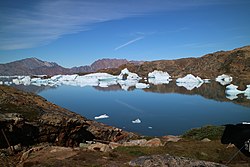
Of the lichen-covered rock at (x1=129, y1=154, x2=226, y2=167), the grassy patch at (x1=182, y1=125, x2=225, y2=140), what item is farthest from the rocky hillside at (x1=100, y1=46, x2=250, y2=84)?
Result: the lichen-covered rock at (x1=129, y1=154, x2=226, y2=167)

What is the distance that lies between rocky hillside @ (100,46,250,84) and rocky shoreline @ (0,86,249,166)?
11208cm

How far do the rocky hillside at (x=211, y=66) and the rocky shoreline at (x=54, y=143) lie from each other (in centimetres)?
11208

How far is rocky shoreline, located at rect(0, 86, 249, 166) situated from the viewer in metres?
9.15

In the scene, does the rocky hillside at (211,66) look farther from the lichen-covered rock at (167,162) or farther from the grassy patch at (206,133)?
the lichen-covered rock at (167,162)

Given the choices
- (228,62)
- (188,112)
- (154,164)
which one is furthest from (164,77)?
(154,164)

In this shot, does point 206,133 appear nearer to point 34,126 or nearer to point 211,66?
point 34,126

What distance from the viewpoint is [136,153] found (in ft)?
37.4

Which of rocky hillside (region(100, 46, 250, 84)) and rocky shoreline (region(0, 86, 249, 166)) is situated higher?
rocky hillside (region(100, 46, 250, 84))

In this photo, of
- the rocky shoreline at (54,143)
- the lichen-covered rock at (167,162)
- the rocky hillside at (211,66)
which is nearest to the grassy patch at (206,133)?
the rocky shoreline at (54,143)

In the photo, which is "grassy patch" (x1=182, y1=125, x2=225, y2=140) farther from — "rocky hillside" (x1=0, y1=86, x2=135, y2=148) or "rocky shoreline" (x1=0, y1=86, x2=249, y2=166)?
"rocky hillside" (x1=0, y1=86, x2=135, y2=148)

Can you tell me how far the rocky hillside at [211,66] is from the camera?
134 metres

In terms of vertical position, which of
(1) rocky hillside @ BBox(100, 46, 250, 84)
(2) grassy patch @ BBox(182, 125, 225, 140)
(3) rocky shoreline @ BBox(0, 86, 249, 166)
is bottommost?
(2) grassy patch @ BBox(182, 125, 225, 140)

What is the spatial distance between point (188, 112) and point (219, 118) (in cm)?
535

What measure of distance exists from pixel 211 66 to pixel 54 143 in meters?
153
